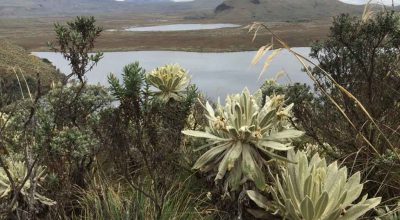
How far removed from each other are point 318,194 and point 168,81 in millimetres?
3129

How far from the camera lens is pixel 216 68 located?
46.3 m

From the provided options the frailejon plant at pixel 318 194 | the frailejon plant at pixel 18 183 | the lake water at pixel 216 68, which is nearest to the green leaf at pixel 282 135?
the frailejon plant at pixel 318 194

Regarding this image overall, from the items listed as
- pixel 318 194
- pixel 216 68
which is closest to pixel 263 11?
pixel 216 68

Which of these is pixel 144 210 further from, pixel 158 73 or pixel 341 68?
pixel 341 68

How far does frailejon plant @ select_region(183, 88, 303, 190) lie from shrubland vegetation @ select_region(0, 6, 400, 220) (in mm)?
11

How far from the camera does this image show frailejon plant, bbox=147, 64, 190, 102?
6199mm

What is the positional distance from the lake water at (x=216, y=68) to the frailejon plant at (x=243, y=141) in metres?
15.9

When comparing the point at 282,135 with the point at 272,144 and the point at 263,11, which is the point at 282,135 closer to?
the point at 272,144

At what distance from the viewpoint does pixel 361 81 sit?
662 cm

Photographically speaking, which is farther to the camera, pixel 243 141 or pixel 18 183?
pixel 18 183

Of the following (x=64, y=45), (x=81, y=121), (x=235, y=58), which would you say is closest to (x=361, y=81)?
(x=81, y=121)

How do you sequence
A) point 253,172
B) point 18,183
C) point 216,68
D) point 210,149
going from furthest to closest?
1. point 216,68
2. point 18,183
3. point 210,149
4. point 253,172

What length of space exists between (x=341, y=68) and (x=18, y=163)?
4.48 metres

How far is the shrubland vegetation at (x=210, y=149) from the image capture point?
3.71 m
